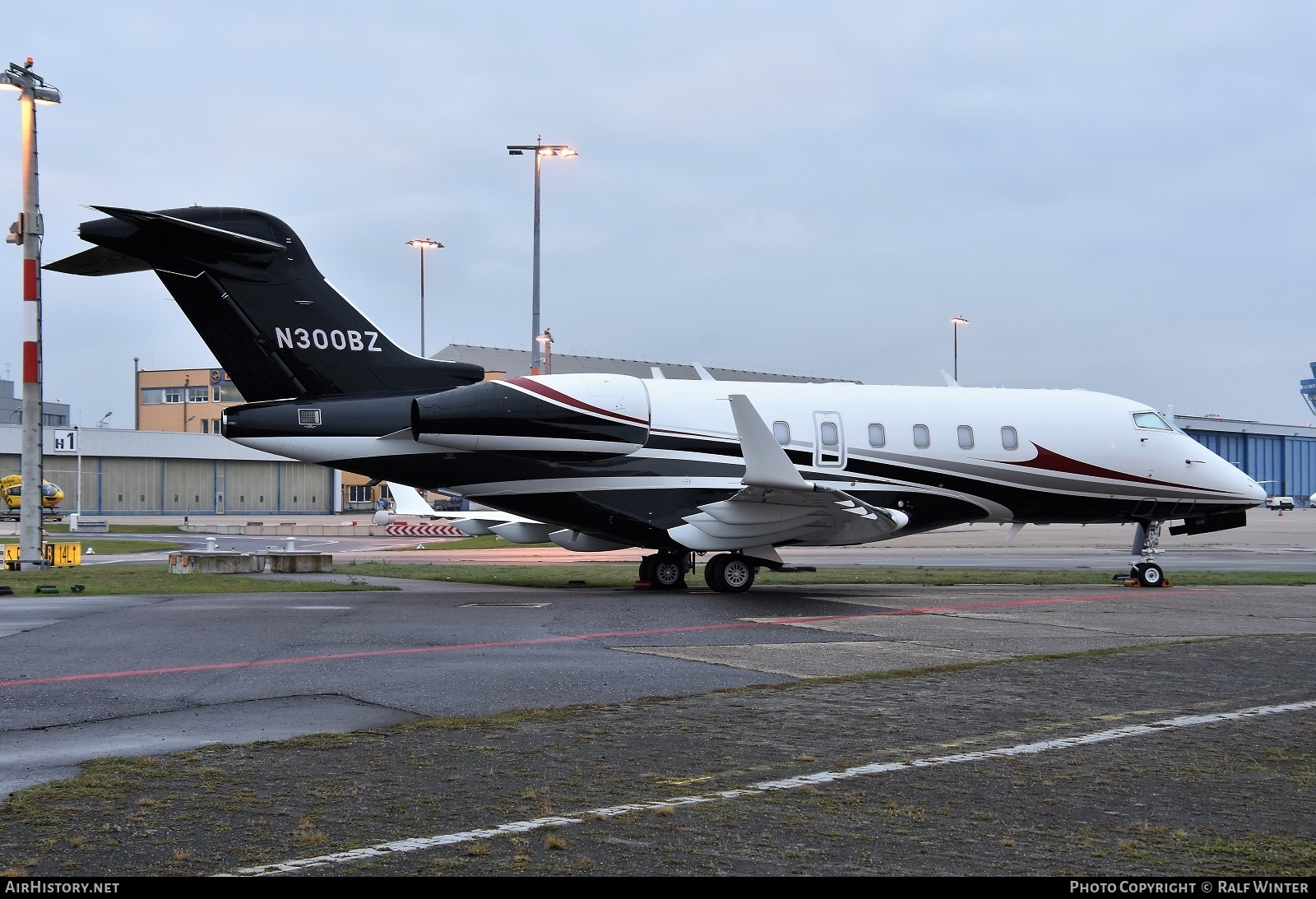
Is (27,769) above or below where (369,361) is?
below

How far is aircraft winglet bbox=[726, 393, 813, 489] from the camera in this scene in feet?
59.5

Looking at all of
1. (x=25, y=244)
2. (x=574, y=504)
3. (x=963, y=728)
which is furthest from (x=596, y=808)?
A: (x=25, y=244)

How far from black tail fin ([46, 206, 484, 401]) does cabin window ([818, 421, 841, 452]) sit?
6.79m

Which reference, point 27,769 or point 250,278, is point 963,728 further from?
point 250,278

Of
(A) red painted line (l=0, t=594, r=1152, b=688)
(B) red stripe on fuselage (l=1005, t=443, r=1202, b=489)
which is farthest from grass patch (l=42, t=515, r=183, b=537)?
(A) red painted line (l=0, t=594, r=1152, b=688)

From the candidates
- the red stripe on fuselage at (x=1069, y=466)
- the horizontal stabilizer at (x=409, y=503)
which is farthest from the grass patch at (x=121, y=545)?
the red stripe on fuselage at (x=1069, y=466)

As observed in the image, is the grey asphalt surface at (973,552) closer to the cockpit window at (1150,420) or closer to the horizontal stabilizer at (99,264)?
the cockpit window at (1150,420)

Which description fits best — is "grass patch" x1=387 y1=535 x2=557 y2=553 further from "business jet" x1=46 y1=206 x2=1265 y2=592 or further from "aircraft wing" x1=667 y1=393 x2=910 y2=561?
"aircraft wing" x1=667 y1=393 x2=910 y2=561

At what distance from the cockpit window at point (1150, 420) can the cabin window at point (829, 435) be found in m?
6.12

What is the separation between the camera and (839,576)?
24828 mm

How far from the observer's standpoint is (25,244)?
24109 mm

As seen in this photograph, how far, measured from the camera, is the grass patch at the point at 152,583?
744 inches

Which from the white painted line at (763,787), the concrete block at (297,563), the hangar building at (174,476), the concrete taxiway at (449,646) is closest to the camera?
the white painted line at (763,787)

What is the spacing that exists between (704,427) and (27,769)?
570 inches
